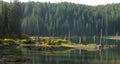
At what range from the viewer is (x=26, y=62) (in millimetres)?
64000

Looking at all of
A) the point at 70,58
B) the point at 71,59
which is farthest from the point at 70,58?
the point at 71,59

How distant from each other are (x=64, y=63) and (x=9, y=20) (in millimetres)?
71468

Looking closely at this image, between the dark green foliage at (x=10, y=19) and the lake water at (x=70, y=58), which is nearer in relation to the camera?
the lake water at (x=70, y=58)

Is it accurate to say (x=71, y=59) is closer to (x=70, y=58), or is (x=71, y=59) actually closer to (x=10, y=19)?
(x=70, y=58)

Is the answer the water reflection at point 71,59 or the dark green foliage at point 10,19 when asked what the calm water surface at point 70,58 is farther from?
the dark green foliage at point 10,19

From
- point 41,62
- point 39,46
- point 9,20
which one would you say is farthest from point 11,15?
point 41,62

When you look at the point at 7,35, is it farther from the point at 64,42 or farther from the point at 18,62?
the point at 18,62

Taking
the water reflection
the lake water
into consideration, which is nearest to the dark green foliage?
the lake water

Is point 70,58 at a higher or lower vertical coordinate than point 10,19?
lower

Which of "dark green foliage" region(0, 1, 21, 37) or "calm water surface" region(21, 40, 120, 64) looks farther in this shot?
"dark green foliage" region(0, 1, 21, 37)

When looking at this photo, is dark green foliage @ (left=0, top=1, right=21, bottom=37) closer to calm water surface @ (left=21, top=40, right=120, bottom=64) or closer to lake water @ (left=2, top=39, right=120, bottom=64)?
lake water @ (left=2, top=39, right=120, bottom=64)

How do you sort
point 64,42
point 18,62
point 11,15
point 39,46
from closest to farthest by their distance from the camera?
point 18,62 → point 39,46 → point 64,42 → point 11,15

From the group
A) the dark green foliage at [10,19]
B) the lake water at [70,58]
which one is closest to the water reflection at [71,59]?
the lake water at [70,58]

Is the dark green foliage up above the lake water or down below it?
above
